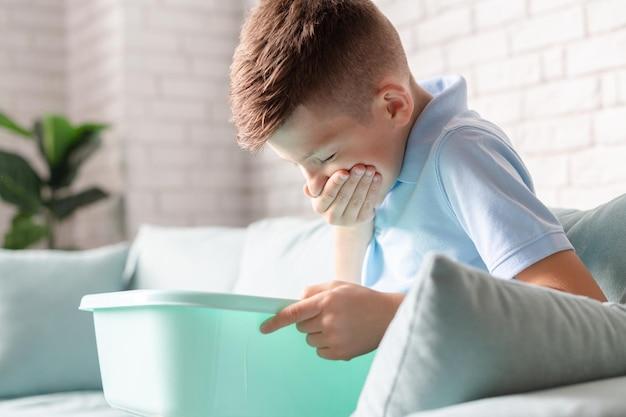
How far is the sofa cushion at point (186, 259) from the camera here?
237 cm

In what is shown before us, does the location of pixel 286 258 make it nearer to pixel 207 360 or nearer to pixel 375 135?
pixel 375 135

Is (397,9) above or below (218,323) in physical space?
above

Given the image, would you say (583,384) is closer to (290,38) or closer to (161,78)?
(290,38)

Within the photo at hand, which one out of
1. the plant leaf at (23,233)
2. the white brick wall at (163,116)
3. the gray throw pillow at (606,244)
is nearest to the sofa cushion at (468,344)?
the gray throw pillow at (606,244)

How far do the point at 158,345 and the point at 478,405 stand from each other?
40 cm

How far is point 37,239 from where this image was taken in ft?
10.6

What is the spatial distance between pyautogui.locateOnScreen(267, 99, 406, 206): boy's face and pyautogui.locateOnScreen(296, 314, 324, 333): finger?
316 mm

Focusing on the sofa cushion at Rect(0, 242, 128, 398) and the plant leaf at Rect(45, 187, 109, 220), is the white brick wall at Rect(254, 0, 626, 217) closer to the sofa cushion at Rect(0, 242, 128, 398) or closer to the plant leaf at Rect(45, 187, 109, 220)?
the sofa cushion at Rect(0, 242, 128, 398)

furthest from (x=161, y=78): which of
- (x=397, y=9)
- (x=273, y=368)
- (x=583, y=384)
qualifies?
(x=583, y=384)

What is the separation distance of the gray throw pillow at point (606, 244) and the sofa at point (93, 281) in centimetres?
66

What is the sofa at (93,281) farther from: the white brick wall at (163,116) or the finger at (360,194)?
the white brick wall at (163,116)

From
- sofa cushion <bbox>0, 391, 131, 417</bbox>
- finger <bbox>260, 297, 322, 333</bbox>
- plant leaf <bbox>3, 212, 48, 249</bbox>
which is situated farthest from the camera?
plant leaf <bbox>3, 212, 48, 249</bbox>

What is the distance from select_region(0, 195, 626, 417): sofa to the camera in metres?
2.08

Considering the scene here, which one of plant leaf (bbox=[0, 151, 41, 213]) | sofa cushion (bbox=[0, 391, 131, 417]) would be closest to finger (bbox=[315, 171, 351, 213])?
sofa cushion (bbox=[0, 391, 131, 417])
